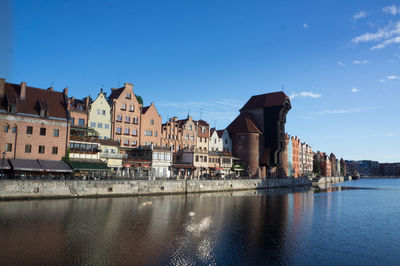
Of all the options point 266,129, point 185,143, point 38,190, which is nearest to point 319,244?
point 38,190

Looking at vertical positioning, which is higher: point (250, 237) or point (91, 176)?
point (91, 176)

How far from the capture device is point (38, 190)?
4941cm

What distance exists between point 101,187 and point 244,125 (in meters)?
64.7

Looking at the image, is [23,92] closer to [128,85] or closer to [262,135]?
[128,85]

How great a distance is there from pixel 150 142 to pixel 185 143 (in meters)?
12.8

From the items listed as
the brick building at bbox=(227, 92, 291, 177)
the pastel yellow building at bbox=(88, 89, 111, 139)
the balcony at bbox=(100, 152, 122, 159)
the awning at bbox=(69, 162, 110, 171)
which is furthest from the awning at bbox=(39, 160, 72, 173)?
the brick building at bbox=(227, 92, 291, 177)

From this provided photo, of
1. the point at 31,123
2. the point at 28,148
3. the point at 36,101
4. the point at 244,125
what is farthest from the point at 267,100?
the point at 28,148

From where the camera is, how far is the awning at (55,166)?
2145 inches

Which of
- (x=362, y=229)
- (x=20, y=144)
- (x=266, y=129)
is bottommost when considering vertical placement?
(x=362, y=229)

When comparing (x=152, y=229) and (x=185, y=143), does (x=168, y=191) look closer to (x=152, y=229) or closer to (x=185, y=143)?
(x=185, y=143)

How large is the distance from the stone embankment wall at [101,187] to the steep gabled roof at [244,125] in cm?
2862

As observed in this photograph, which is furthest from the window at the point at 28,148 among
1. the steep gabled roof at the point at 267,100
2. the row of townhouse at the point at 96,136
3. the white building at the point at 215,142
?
the steep gabled roof at the point at 267,100

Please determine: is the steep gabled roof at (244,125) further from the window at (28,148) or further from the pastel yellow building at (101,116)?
the window at (28,148)

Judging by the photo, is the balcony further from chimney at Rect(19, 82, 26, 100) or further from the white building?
the white building
